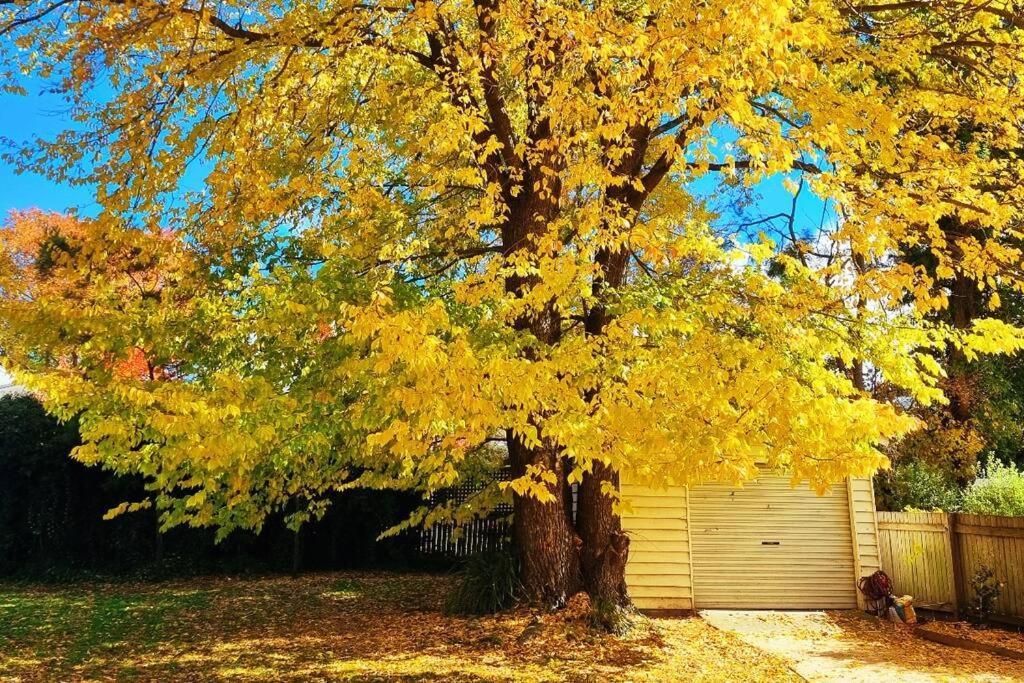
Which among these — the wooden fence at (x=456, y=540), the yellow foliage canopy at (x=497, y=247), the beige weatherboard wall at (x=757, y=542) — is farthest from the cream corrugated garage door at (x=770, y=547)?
the wooden fence at (x=456, y=540)

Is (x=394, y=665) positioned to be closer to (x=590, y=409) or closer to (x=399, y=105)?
(x=590, y=409)

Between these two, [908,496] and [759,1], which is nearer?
[759,1]

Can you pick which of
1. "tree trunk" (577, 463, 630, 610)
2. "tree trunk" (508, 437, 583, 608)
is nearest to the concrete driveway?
"tree trunk" (577, 463, 630, 610)

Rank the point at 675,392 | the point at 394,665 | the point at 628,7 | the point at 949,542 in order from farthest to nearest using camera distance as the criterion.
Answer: the point at 949,542 < the point at 628,7 < the point at 394,665 < the point at 675,392

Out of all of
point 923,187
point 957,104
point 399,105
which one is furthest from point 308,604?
point 957,104

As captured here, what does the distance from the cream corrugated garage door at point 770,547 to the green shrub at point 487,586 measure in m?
3.25

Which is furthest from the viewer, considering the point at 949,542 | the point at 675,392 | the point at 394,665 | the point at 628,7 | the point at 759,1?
the point at 949,542

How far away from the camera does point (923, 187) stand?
8.79m

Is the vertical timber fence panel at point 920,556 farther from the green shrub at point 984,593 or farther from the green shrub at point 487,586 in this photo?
the green shrub at point 487,586

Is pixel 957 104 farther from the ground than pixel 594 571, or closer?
farther from the ground

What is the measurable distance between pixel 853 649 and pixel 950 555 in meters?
2.95

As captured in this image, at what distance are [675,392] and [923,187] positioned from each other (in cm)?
459

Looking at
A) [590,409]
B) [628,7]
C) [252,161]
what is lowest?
[590,409]

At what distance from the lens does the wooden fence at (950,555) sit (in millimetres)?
10125
